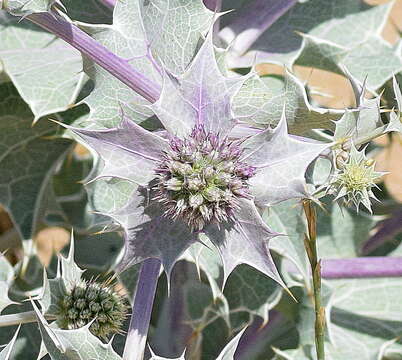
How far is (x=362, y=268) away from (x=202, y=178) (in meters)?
0.57

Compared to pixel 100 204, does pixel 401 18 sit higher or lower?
higher

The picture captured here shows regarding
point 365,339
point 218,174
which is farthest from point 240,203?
point 365,339

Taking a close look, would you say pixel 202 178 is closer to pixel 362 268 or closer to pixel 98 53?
pixel 98 53

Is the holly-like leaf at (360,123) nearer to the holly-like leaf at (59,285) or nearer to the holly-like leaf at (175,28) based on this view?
the holly-like leaf at (175,28)

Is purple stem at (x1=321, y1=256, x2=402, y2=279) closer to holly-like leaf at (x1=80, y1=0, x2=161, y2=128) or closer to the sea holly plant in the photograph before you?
the sea holly plant

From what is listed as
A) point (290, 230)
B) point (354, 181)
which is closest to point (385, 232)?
point (290, 230)

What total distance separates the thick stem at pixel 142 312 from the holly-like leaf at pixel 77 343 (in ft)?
0.08

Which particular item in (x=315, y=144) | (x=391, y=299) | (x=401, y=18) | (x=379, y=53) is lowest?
(x=391, y=299)

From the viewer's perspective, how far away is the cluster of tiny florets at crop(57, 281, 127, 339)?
91 cm

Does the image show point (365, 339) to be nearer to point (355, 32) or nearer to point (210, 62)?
point (355, 32)

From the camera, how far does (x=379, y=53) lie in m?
1.47

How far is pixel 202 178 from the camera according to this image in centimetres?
81

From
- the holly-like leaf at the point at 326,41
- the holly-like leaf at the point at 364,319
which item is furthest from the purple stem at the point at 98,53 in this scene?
the holly-like leaf at the point at 364,319

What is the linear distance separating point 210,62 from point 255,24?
47 cm
